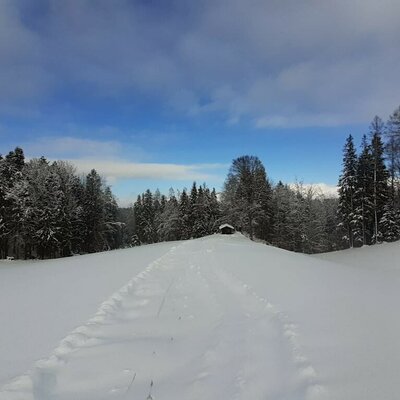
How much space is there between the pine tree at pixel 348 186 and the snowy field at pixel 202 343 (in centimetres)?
4399

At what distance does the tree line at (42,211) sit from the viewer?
4831 cm

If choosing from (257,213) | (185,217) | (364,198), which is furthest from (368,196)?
(185,217)

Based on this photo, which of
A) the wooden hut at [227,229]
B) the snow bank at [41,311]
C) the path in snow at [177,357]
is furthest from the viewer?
the wooden hut at [227,229]

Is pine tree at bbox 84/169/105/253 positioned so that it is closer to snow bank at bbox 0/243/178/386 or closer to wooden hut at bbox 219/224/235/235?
wooden hut at bbox 219/224/235/235

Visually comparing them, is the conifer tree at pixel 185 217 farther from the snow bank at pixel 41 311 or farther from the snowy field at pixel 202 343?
the snowy field at pixel 202 343

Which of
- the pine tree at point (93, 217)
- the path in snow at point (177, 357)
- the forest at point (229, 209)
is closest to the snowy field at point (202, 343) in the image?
the path in snow at point (177, 357)

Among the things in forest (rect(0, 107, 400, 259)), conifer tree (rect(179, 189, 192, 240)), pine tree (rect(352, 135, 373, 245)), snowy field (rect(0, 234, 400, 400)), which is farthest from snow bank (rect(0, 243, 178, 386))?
conifer tree (rect(179, 189, 192, 240))

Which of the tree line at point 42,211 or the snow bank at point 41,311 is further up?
the tree line at point 42,211

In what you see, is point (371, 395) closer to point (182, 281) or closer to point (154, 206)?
point (182, 281)

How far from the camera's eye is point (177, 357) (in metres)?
5.93

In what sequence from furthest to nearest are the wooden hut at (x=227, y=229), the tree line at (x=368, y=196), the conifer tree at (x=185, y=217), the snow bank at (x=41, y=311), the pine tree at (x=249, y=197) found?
the conifer tree at (x=185, y=217), the pine tree at (x=249, y=197), the wooden hut at (x=227, y=229), the tree line at (x=368, y=196), the snow bank at (x=41, y=311)

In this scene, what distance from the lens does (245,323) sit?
7.59m

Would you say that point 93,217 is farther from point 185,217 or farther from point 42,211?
point 185,217

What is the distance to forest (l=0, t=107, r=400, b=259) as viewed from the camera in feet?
158
